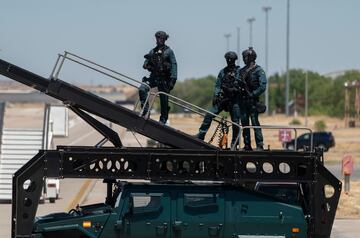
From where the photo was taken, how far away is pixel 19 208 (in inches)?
551

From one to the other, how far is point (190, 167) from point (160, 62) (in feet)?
9.02

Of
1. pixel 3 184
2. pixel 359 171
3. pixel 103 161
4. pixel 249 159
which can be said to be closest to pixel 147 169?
pixel 103 161

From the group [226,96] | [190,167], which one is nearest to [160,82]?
[226,96]

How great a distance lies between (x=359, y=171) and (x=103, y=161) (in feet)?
131

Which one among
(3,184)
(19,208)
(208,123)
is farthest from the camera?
(3,184)

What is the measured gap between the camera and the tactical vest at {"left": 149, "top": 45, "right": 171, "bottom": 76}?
1644cm

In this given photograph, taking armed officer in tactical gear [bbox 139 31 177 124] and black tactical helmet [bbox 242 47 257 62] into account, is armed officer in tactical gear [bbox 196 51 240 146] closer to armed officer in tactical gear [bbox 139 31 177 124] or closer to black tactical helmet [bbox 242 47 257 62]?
black tactical helmet [bbox 242 47 257 62]

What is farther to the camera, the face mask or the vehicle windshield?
the face mask

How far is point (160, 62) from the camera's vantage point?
16.4m

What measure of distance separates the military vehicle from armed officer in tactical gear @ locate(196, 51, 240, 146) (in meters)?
1.84

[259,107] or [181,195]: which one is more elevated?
[259,107]

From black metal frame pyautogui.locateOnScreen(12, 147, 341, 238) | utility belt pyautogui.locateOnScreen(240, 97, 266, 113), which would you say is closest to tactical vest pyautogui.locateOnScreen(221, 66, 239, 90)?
utility belt pyautogui.locateOnScreen(240, 97, 266, 113)

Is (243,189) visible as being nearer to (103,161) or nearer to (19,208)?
(103,161)

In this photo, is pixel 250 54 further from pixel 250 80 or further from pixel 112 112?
pixel 112 112
